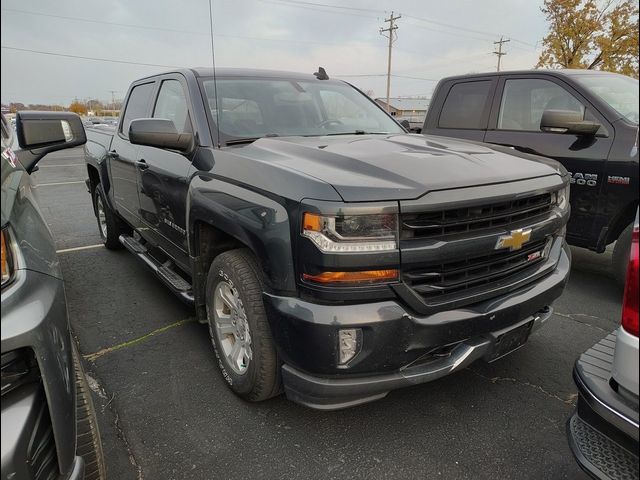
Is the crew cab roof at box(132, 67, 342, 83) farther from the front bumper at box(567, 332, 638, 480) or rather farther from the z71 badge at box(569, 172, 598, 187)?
the front bumper at box(567, 332, 638, 480)

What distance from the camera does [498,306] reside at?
2197mm

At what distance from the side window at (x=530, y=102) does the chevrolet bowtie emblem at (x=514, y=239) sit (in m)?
2.53

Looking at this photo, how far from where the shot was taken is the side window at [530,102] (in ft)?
14.2

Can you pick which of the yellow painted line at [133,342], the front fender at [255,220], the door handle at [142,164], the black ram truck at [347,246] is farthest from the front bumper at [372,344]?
the door handle at [142,164]

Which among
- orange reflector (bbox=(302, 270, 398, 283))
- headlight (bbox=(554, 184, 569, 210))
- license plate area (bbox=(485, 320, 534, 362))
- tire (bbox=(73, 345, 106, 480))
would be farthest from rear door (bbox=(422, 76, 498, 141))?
tire (bbox=(73, 345, 106, 480))

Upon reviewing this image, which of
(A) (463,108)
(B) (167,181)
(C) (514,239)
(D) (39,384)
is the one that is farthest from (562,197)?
(A) (463,108)

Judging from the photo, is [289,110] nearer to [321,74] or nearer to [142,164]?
[321,74]

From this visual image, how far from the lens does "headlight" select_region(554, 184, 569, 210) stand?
2.59 metres

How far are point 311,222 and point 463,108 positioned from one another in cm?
399

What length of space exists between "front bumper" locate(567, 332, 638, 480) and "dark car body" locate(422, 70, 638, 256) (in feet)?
7.70

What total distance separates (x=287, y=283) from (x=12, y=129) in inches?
82.2

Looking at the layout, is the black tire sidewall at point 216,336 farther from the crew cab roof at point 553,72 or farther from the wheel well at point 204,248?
the crew cab roof at point 553,72

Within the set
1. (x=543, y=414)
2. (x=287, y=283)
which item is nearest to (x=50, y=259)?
(x=287, y=283)

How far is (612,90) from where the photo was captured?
13.7 ft
